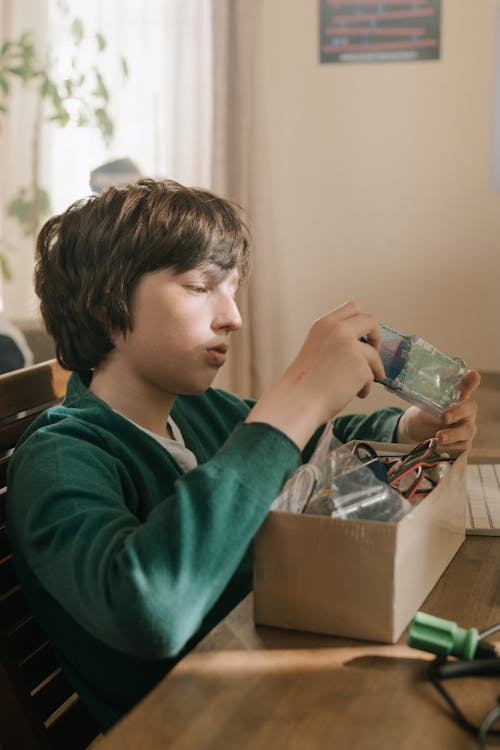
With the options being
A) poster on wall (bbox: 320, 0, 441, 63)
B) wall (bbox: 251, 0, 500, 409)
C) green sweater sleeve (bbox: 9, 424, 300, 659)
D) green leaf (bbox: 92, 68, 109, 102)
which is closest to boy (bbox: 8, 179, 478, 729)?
green sweater sleeve (bbox: 9, 424, 300, 659)

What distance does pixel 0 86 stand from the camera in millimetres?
3070

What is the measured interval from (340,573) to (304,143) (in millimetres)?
2216

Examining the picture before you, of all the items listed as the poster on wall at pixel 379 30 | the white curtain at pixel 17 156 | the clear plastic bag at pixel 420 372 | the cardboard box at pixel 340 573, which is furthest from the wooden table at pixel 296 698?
the white curtain at pixel 17 156

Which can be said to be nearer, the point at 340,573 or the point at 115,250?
the point at 340,573

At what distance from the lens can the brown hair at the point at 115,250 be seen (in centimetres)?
112

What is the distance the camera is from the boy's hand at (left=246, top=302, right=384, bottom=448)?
0.89m

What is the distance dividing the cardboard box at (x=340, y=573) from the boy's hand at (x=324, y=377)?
0.34ft

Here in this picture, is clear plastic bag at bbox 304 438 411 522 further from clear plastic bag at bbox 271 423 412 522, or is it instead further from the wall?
the wall

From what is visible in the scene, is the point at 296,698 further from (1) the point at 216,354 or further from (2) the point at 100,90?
(2) the point at 100,90

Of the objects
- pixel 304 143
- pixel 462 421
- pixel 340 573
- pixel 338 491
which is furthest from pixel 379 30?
pixel 340 573

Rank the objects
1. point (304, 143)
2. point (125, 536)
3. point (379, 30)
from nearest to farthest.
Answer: point (125, 536)
point (379, 30)
point (304, 143)

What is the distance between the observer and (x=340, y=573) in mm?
802

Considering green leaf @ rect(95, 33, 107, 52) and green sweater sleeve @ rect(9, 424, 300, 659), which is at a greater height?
green leaf @ rect(95, 33, 107, 52)

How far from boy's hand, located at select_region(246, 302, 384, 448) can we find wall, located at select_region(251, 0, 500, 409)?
5.96 ft
